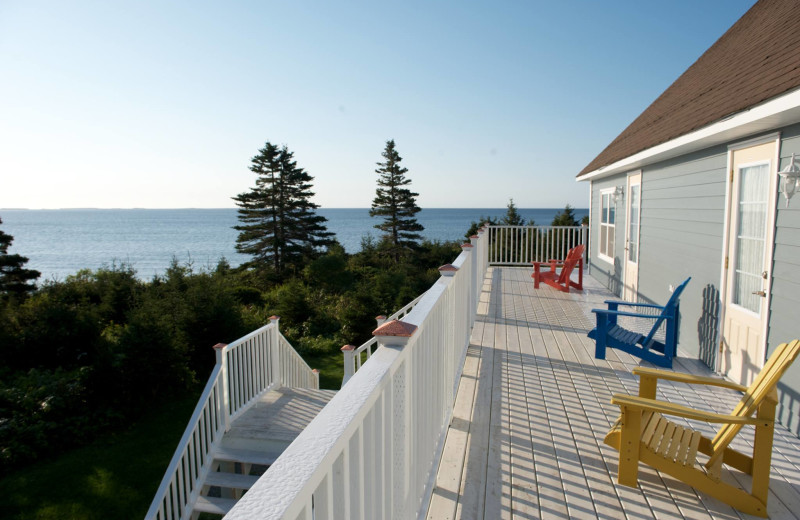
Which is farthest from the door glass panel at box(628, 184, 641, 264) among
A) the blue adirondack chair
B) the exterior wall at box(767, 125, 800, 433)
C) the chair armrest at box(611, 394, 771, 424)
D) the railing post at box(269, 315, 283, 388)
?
the railing post at box(269, 315, 283, 388)

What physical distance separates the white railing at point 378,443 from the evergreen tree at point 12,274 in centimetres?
1791

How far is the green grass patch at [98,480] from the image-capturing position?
590cm

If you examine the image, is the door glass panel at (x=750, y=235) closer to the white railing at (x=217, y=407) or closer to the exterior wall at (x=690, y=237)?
the exterior wall at (x=690, y=237)

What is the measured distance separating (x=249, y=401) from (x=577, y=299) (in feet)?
17.5

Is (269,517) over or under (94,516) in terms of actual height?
over

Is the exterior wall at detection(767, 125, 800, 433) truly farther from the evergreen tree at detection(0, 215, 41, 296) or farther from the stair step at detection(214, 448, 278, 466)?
the evergreen tree at detection(0, 215, 41, 296)

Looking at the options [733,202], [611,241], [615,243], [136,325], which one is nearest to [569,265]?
[615,243]

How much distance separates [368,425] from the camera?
1232 mm

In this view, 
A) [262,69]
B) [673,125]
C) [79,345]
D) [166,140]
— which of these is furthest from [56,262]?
[673,125]

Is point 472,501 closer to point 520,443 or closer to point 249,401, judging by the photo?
point 520,443

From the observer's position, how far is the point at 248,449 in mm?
5418

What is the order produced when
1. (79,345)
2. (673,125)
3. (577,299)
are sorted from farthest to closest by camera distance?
1. (79,345)
2. (577,299)
3. (673,125)

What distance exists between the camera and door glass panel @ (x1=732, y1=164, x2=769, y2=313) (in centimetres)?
357

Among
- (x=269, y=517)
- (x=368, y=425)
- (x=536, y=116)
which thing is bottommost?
(x=368, y=425)
